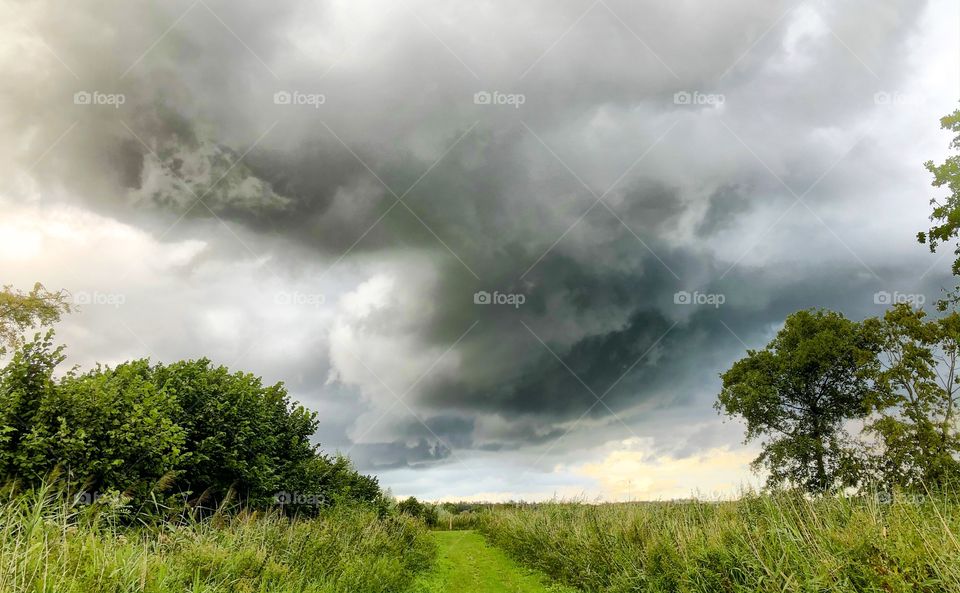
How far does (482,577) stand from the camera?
22.9m

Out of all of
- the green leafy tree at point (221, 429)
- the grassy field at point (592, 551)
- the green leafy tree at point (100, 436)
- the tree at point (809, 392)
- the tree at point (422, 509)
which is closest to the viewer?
the grassy field at point (592, 551)

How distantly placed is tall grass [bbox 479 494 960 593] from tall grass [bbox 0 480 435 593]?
6.56 metres

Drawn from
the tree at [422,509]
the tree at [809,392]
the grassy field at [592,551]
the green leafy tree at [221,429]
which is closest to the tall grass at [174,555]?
the grassy field at [592,551]

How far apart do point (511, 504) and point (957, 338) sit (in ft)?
109

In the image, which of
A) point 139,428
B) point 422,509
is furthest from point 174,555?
point 422,509

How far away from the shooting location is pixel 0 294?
31219 mm

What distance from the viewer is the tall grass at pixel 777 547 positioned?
6.69 meters

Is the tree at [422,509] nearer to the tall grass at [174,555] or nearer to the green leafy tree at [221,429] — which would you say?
the green leafy tree at [221,429]

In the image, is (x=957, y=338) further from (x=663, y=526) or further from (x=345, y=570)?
(x=345, y=570)

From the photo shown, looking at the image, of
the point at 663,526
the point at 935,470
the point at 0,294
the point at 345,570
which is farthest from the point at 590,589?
the point at 0,294

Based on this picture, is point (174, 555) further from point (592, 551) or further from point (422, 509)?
point (422, 509)

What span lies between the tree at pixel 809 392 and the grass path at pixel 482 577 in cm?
1700

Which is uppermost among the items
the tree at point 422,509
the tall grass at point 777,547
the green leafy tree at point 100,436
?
the green leafy tree at point 100,436

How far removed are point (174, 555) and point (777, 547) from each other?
9.35 meters
